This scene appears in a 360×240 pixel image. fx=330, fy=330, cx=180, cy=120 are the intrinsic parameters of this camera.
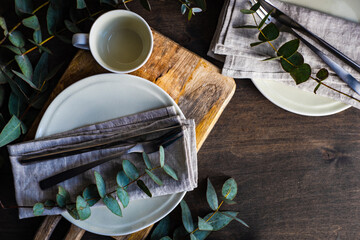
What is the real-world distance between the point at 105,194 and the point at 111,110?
0.14 metres

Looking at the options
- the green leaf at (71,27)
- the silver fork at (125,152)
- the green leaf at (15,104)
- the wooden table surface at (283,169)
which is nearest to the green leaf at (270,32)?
the wooden table surface at (283,169)

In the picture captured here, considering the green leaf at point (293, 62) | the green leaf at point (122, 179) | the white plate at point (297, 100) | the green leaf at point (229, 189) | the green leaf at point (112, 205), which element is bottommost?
the green leaf at point (229, 189)

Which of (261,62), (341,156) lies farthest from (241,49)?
(341,156)

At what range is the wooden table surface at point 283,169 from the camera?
0.66m

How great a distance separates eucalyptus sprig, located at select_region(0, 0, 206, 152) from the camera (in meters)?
0.57

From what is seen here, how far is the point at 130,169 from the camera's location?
1.74 ft

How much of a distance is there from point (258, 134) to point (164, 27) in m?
0.28

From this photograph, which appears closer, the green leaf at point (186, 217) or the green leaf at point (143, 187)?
the green leaf at point (143, 187)

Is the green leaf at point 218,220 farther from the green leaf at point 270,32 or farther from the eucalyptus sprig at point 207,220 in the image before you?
the green leaf at point 270,32

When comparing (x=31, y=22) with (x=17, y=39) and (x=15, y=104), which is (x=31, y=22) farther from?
(x=15, y=104)

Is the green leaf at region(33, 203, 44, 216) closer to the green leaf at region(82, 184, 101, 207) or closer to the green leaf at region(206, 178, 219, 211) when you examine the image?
the green leaf at region(82, 184, 101, 207)

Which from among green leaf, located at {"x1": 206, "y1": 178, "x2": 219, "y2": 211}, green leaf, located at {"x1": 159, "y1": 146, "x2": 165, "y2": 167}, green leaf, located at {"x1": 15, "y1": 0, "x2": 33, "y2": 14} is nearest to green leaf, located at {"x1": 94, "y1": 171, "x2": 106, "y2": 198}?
green leaf, located at {"x1": 159, "y1": 146, "x2": 165, "y2": 167}

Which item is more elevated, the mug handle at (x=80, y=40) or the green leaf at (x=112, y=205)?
the mug handle at (x=80, y=40)

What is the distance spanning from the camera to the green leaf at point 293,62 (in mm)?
565
